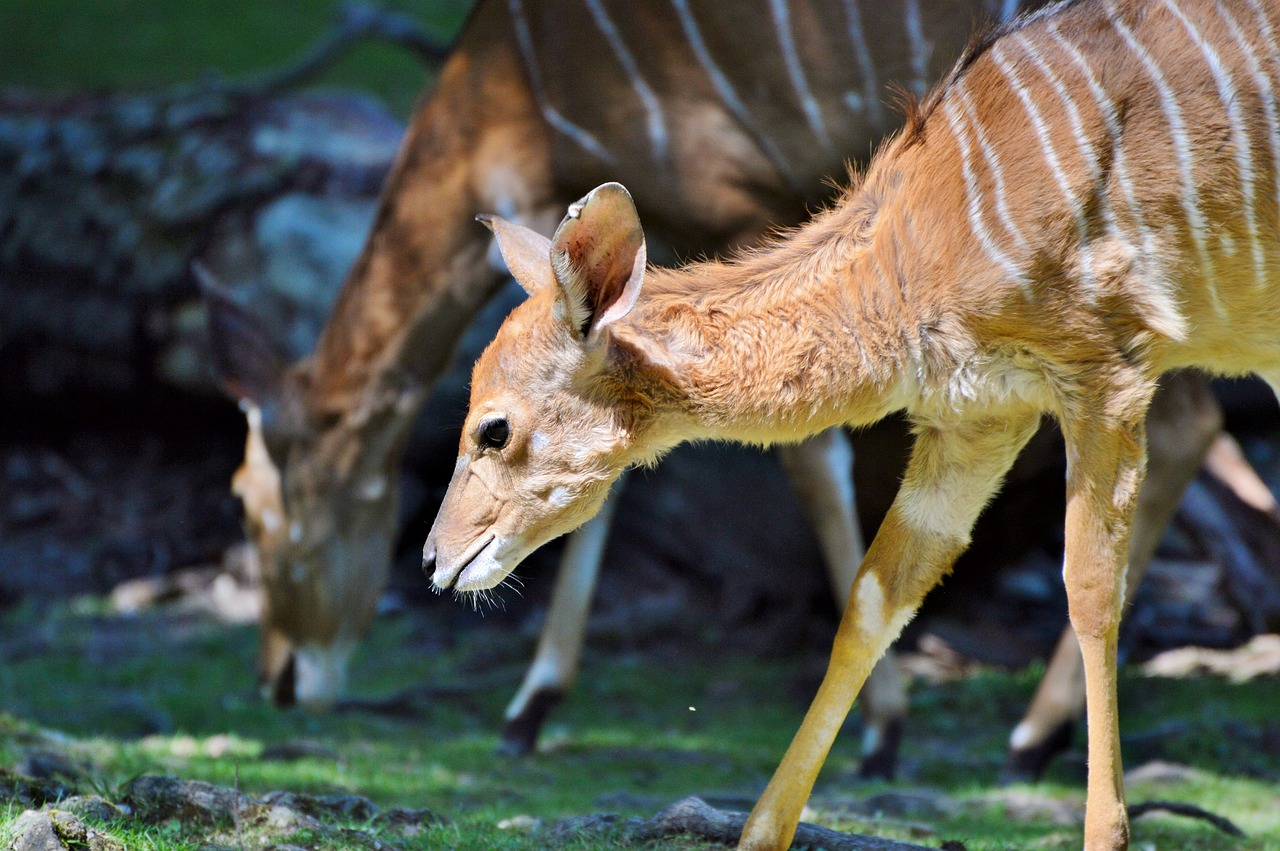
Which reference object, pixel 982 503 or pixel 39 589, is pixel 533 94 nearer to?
pixel 982 503

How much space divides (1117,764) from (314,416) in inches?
156

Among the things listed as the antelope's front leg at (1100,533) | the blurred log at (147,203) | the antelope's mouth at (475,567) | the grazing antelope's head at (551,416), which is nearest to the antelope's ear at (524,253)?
the grazing antelope's head at (551,416)

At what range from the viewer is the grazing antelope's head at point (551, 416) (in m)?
3.43

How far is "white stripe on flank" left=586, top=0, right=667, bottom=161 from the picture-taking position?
557cm

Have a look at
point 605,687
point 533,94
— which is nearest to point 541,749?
point 605,687

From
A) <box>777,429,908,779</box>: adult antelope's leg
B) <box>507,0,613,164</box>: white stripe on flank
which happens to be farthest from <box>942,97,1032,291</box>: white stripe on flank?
<box>777,429,908,779</box>: adult antelope's leg

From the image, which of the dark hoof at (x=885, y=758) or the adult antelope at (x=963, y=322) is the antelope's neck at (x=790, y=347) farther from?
the dark hoof at (x=885, y=758)

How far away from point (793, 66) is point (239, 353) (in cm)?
278

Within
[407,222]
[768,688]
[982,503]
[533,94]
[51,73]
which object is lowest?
[768,688]

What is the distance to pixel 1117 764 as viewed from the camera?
329cm

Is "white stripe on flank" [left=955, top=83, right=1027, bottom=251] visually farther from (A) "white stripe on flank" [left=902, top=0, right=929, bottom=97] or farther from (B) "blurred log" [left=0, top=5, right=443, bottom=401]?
(B) "blurred log" [left=0, top=5, right=443, bottom=401]

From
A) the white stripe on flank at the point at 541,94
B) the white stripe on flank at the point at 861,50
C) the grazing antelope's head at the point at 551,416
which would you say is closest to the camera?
the grazing antelope's head at the point at 551,416

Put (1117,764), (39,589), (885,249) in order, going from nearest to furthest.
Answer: (1117,764)
(885,249)
(39,589)

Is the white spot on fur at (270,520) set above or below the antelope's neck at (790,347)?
below
